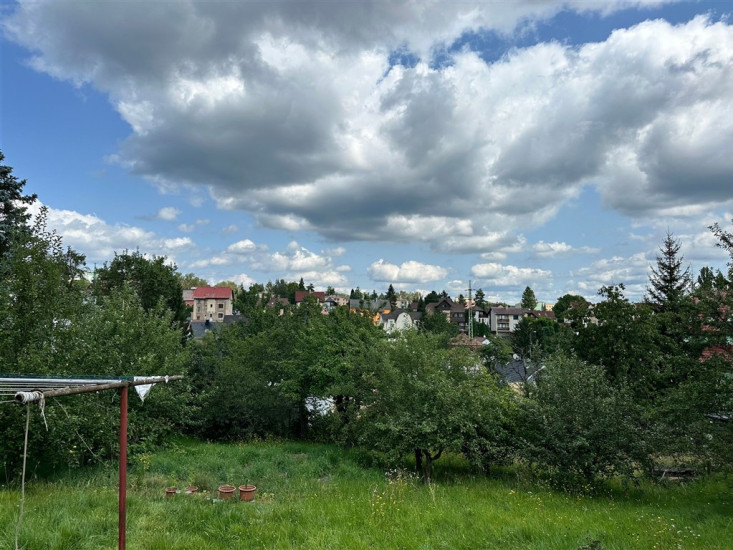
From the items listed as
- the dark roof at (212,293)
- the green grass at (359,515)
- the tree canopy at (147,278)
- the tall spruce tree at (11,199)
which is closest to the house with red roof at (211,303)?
the dark roof at (212,293)

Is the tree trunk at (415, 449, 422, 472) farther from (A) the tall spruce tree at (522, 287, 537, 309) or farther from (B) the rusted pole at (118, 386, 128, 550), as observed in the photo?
(A) the tall spruce tree at (522, 287, 537, 309)

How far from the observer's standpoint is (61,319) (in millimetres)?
10133

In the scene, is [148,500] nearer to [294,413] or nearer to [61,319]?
[61,319]

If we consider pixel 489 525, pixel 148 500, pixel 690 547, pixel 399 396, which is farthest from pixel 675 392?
pixel 148 500

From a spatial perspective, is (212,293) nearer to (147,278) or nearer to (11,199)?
(147,278)

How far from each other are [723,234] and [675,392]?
356 cm

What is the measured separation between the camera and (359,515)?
7270mm

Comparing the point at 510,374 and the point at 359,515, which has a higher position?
the point at 359,515

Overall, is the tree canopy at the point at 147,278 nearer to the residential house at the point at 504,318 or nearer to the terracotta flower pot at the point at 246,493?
the terracotta flower pot at the point at 246,493

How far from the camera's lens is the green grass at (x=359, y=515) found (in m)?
6.02

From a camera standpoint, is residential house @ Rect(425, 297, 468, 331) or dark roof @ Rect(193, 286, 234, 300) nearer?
dark roof @ Rect(193, 286, 234, 300)

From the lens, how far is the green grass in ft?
19.7

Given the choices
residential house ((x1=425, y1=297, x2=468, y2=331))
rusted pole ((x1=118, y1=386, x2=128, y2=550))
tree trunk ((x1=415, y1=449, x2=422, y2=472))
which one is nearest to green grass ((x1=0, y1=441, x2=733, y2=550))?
rusted pole ((x1=118, y1=386, x2=128, y2=550))

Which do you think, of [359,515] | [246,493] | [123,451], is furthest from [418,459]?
[123,451]
